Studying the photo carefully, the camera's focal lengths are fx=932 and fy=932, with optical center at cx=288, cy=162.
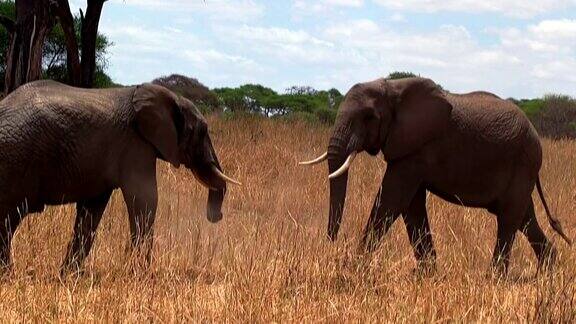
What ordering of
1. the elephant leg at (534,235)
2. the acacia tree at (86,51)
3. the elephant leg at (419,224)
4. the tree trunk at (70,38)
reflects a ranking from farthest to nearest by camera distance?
the acacia tree at (86,51), the tree trunk at (70,38), the elephant leg at (534,235), the elephant leg at (419,224)

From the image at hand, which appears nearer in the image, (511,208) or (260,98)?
(511,208)

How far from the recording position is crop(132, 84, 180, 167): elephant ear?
20.2 feet

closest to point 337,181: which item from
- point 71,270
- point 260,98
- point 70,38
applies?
point 71,270

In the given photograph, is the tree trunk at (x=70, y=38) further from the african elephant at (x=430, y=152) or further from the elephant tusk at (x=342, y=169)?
the elephant tusk at (x=342, y=169)

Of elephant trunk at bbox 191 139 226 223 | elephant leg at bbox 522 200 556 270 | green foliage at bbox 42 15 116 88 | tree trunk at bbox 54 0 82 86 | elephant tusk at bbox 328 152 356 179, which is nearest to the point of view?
elephant tusk at bbox 328 152 356 179

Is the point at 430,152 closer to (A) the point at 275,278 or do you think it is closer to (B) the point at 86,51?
(A) the point at 275,278

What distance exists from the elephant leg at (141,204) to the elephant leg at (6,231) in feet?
2.30

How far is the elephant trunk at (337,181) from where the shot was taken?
660cm

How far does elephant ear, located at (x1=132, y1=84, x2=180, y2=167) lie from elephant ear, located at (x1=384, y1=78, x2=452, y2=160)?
158cm

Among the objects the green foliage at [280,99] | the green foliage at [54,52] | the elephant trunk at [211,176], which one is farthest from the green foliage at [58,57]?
the elephant trunk at [211,176]

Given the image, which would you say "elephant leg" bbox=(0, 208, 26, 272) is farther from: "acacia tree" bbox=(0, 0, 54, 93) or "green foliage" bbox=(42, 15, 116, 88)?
"green foliage" bbox=(42, 15, 116, 88)

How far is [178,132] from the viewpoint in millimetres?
6523

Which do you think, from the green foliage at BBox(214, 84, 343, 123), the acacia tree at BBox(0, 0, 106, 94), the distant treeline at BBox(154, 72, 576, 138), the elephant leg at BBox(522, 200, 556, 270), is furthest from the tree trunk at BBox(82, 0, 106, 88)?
the green foliage at BBox(214, 84, 343, 123)

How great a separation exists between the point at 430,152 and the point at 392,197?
1.50ft
